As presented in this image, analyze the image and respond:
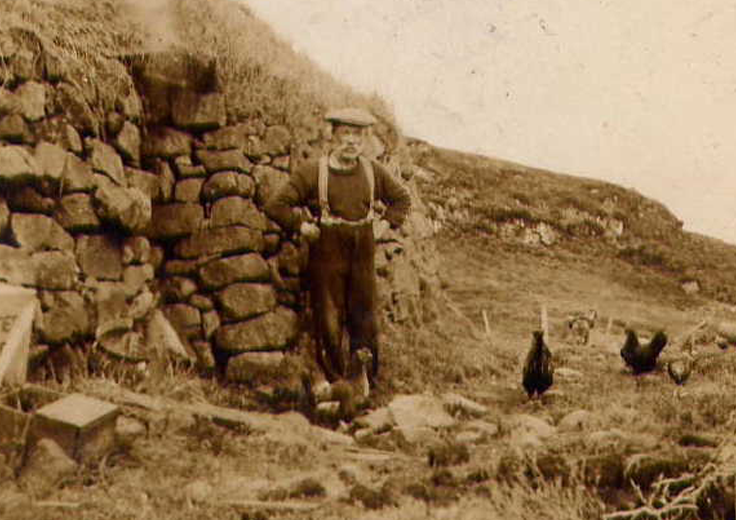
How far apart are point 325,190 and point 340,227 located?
34cm

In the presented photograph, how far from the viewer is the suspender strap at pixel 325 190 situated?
6590 mm

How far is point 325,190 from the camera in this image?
260 inches

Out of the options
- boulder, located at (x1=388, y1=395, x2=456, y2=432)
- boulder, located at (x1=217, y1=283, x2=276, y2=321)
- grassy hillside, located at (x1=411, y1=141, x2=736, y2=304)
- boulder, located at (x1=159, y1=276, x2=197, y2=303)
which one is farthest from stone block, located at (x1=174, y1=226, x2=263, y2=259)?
grassy hillside, located at (x1=411, y1=141, x2=736, y2=304)

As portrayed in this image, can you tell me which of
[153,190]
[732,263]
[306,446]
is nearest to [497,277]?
[732,263]

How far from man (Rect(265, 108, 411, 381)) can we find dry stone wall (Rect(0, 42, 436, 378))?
23.6 inches

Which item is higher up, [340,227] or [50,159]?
[50,159]

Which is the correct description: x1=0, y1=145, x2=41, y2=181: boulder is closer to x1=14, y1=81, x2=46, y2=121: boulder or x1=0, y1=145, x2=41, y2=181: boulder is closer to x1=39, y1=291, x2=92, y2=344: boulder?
x1=14, y1=81, x2=46, y2=121: boulder

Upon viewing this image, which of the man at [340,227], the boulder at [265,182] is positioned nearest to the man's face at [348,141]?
the man at [340,227]

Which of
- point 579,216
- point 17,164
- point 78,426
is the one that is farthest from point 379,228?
point 579,216

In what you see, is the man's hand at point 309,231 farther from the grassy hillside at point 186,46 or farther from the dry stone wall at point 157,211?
the grassy hillside at point 186,46

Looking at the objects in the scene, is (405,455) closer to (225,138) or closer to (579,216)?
(225,138)

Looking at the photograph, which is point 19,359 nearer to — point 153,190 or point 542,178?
point 153,190

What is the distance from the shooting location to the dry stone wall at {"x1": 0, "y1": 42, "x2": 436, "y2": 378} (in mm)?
6012

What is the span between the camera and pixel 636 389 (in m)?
7.48
